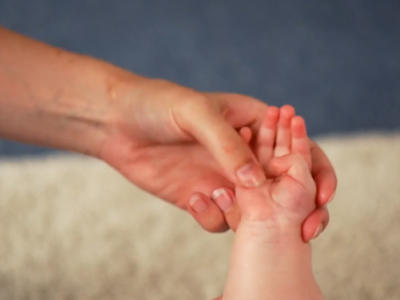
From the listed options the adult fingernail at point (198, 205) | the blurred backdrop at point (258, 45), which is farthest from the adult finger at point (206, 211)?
the blurred backdrop at point (258, 45)

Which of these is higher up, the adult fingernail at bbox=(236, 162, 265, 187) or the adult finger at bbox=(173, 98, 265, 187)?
the adult finger at bbox=(173, 98, 265, 187)

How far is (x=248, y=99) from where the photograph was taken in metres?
1.08

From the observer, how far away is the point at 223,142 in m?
0.88

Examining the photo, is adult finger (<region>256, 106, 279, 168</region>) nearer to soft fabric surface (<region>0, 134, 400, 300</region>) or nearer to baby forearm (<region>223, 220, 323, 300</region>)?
baby forearm (<region>223, 220, 323, 300</region>)

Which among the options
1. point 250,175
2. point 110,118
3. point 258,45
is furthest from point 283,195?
point 258,45

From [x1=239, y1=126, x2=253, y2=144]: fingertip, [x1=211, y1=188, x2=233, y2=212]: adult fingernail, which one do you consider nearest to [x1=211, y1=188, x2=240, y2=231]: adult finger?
[x1=211, y1=188, x2=233, y2=212]: adult fingernail

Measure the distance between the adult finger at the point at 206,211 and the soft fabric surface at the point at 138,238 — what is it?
287mm

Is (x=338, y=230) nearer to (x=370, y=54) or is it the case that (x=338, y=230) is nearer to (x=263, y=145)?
(x=263, y=145)

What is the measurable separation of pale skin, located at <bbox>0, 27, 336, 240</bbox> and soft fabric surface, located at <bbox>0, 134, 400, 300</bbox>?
289 mm

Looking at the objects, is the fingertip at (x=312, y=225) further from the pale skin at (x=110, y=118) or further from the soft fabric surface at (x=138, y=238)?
the soft fabric surface at (x=138, y=238)

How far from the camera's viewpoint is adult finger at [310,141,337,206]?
950mm

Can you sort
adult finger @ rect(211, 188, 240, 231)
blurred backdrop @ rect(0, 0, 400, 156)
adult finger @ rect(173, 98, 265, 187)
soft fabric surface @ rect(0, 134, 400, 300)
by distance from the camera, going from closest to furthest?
adult finger @ rect(173, 98, 265, 187), adult finger @ rect(211, 188, 240, 231), soft fabric surface @ rect(0, 134, 400, 300), blurred backdrop @ rect(0, 0, 400, 156)

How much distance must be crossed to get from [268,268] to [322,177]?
0.64ft

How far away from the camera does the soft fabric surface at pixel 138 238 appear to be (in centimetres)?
126
